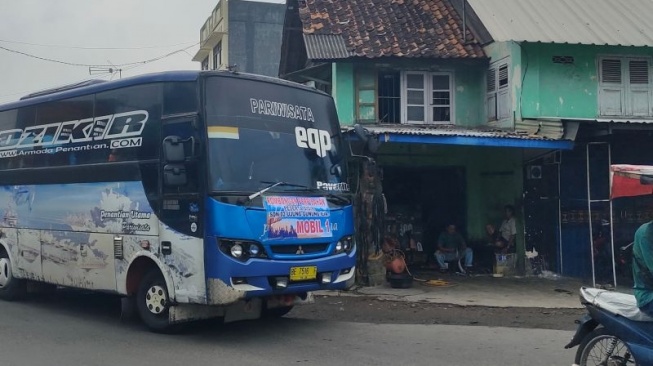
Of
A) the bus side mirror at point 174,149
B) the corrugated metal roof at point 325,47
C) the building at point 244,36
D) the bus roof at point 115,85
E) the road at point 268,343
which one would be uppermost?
the building at point 244,36

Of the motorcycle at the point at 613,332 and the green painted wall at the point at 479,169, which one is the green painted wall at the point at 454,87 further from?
the motorcycle at the point at 613,332

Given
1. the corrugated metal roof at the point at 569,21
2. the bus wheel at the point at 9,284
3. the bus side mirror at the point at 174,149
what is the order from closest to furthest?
1. the bus side mirror at the point at 174,149
2. the bus wheel at the point at 9,284
3. the corrugated metal roof at the point at 569,21

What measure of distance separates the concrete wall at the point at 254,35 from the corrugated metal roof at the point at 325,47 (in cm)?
1409

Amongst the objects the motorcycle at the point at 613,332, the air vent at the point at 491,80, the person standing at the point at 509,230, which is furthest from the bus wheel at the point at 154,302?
the air vent at the point at 491,80

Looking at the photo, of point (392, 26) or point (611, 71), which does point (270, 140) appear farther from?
point (611, 71)

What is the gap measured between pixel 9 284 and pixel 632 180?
951cm

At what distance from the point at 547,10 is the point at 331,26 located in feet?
17.3

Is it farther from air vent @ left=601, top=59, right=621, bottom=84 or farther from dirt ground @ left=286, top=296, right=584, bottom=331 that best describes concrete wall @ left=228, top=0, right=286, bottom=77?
dirt ground @ left=286, top=296, right=584, bottom=331

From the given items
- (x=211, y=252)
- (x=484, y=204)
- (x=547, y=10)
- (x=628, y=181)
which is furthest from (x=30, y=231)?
(x=547, y=10)

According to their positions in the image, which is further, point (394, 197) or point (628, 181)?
point (394, 197)

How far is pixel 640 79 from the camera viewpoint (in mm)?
15812

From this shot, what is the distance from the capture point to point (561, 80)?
15.4 metres

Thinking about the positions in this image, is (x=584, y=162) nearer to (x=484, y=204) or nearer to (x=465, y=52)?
(x=484, y=204)

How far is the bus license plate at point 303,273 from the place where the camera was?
786 centimetres
